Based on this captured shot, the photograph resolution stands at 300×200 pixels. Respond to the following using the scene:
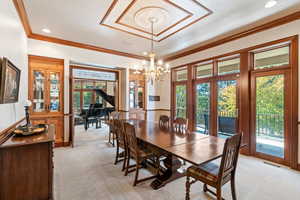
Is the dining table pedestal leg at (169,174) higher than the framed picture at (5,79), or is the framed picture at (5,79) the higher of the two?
the framed picture at (5,79)

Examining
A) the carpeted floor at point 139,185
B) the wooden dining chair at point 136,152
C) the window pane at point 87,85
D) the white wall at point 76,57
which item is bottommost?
the carpeted floor at point 139,185

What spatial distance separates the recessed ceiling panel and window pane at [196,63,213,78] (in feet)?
5.43

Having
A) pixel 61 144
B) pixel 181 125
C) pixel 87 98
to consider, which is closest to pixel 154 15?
pixel 181 125

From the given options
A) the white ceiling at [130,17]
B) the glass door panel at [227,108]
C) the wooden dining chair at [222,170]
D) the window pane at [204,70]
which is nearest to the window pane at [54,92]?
the white ceiling at [130,17]

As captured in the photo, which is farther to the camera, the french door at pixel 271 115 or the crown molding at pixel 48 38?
the french door at pixel 271 115

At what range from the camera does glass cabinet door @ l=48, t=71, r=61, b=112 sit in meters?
4.16

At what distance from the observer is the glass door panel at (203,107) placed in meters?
4.54

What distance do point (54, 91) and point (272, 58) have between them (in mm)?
5680

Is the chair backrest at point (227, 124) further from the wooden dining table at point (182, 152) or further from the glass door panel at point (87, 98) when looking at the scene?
the glass door panel at point (87, 98)

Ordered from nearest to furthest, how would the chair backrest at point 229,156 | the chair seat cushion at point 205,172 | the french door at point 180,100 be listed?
the chair backrest at point 229,156 < the chair seat cushion at point 205,172 < the french door at point 180,100

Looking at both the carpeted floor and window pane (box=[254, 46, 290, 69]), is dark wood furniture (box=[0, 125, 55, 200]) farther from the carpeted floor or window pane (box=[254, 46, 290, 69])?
window pane (box=[254, 46, 290, 69])

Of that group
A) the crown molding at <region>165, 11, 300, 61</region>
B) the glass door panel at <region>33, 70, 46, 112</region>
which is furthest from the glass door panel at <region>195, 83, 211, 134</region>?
the glass door panel at <region>33, 70, 46, 112</region>

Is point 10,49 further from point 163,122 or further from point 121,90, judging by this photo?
point 121,90

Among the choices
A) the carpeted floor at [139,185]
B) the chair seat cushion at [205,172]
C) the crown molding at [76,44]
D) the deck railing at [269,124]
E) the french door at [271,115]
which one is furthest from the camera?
the crown molding at [76,44]
